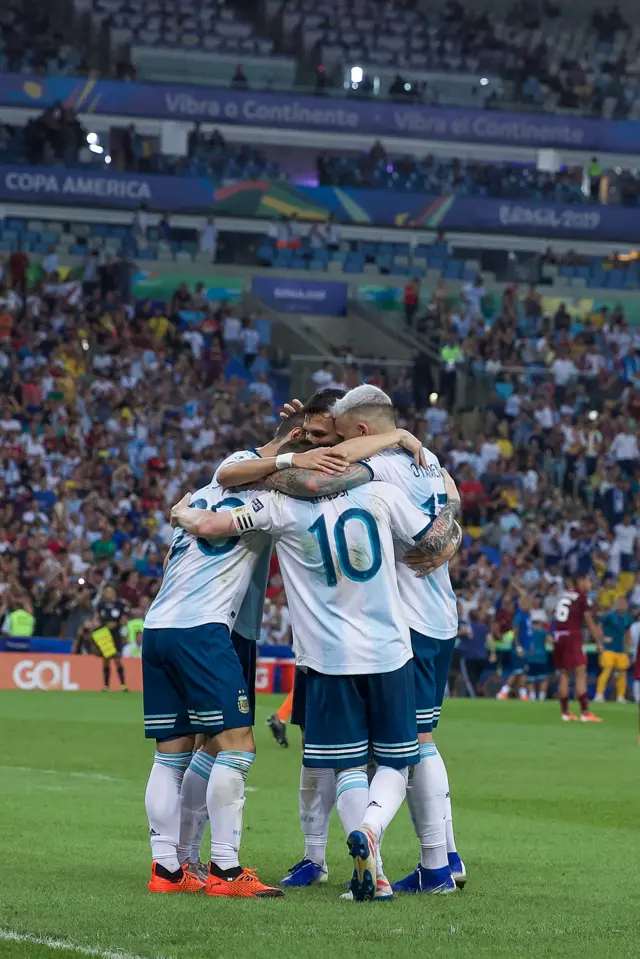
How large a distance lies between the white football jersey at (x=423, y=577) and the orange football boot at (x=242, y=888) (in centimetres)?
147

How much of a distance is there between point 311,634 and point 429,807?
1103 millimetres

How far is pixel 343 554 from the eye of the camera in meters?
7.25

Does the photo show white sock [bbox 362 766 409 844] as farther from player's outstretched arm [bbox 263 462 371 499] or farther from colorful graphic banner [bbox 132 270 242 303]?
colorful graphic banner [bbox 132 270 242 303]

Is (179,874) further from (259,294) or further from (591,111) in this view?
(591,111)

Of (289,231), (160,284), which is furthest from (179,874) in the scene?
(289,231)

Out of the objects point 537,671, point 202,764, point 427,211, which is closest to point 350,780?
point 202,764

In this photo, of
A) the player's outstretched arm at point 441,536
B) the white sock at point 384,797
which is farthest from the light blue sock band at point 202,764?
the player's outstretched arm at point 441,536

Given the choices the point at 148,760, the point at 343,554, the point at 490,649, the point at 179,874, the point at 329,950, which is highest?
the point at 343,554

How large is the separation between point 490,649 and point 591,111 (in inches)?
955

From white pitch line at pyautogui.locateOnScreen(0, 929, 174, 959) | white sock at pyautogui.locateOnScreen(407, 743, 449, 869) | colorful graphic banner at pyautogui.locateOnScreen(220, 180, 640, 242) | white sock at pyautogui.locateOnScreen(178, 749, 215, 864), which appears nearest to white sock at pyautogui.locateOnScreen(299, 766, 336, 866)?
white sock at pyautogui.locateOnScreen(407, 743, 449, 869)

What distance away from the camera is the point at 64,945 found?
18.8 feet

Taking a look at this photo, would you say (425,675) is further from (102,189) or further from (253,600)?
(102,189)

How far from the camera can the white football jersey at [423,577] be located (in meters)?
7.61

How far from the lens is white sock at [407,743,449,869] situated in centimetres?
760
